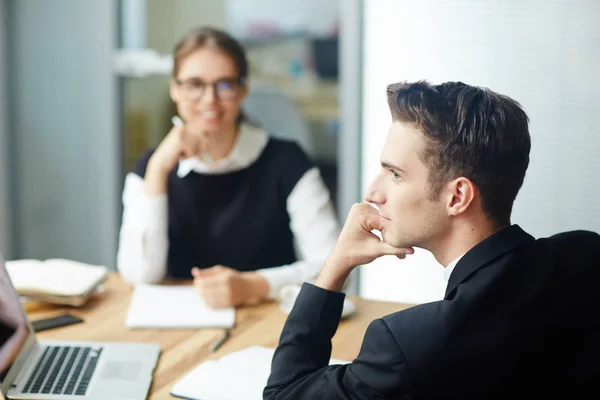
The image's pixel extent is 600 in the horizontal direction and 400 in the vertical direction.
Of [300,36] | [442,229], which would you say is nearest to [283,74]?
[300,36]

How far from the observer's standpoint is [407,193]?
111cm

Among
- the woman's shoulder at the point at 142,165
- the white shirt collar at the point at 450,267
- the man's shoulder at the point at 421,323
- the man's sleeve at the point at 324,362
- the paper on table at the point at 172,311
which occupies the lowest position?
the paper on table at the point at 172,311

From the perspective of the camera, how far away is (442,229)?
1.10 metres

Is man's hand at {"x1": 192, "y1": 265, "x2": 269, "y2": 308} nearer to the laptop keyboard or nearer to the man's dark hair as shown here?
the laptop keyboard

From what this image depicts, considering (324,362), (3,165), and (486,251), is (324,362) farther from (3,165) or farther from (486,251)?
(3,165)

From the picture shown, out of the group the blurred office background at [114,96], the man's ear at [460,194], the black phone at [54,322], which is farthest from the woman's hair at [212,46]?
the man's ear at [460,194]

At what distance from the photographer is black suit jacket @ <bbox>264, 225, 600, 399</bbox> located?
1.00m

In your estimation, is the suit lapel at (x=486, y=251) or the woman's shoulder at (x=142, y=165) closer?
the suit lapel at (x=486, y=251)

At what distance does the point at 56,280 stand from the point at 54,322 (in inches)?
5.9

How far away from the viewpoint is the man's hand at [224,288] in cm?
167

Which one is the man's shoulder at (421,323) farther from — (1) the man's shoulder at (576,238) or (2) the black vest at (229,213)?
(2) the black vest at (229,213)

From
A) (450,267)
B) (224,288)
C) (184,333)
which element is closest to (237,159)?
(224,288)

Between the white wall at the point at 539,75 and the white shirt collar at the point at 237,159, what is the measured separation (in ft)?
2.29

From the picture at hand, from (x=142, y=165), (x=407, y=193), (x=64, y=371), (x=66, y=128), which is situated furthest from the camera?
(x=66, y=128)
